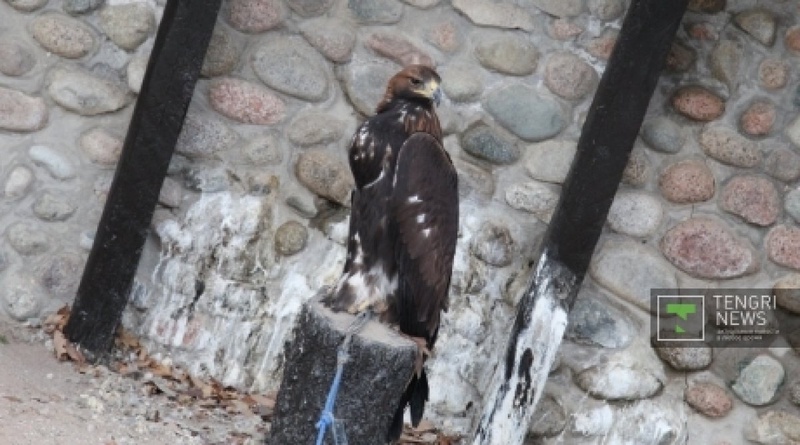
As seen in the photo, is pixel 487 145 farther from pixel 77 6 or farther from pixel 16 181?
pixel 16 181

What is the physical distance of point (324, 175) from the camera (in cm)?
484

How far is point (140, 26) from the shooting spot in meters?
4.78

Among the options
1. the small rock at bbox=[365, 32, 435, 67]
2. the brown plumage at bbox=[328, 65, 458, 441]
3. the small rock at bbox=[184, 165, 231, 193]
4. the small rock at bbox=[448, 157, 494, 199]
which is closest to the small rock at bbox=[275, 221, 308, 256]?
the small rock at bbox=[184, 165, 231, 193]

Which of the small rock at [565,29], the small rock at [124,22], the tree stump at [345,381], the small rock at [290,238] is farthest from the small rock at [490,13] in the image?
the tree stump at [345,381]

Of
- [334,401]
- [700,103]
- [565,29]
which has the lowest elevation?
[334,401]

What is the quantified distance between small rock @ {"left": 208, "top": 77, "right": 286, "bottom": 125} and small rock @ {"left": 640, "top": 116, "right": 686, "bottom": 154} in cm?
134

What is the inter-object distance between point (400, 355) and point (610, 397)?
152cm

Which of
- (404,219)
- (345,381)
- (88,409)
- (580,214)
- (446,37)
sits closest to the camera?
(345,381)

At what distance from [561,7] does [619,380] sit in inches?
54.3

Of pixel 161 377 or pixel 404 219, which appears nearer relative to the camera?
pixel 404 219

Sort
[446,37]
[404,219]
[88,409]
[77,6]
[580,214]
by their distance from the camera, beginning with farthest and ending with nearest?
[446,37], [77,6], [580,214], [88,409], [404,219]

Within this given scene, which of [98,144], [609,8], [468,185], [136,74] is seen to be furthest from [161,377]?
[609,8]

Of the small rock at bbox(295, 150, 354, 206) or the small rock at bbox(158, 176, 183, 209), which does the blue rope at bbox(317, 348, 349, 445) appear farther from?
the small rock at bbox(158, 176, 183, 209)

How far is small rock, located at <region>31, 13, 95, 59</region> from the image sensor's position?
4719 mm
